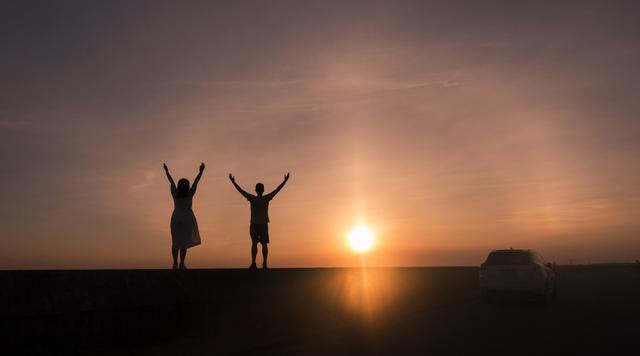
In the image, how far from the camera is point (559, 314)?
17094mm

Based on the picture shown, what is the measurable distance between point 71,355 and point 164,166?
4051 millimetres

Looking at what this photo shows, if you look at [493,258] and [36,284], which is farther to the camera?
[493,258]

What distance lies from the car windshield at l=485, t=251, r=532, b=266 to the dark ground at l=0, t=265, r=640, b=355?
368 centimetres

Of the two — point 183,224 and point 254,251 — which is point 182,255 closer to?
point 183,224

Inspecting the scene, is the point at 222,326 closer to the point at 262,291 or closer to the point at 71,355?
the point at 262,291

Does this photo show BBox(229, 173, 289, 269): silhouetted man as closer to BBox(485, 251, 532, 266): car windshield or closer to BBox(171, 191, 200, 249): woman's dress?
BBox(171, 191, 200, 249): woman's dress

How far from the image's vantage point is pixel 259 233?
1433 cm

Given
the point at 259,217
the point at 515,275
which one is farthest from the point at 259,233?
the point at 515,275

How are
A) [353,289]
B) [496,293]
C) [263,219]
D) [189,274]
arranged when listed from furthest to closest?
[496,293], [353,289], [263,219], [189,274]

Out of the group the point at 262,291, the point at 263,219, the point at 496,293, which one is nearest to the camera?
the point at 262,291

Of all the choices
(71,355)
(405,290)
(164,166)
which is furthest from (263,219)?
(405,290)

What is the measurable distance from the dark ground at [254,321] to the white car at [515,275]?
2976 millimetres

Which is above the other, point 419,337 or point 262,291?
point 262,291

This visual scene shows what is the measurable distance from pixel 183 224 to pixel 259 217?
8.30ft
